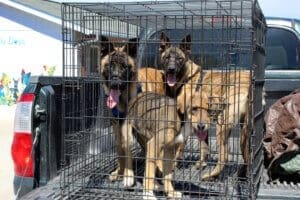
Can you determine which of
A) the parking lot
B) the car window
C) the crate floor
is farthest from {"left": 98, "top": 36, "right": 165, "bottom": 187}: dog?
the parking lot

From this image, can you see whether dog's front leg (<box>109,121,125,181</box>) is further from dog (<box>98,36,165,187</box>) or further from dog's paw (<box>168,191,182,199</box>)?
dog's paw (<box>168,191,182,199</box>)

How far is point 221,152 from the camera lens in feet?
14.2

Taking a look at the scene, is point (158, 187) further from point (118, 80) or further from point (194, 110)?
point (118, 80)

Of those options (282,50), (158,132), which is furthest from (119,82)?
(282,50)

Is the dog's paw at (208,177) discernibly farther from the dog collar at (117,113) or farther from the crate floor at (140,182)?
the dog collar at (117,113)

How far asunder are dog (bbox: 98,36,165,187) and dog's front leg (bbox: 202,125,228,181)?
2.08ft

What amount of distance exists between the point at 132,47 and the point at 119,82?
37cm

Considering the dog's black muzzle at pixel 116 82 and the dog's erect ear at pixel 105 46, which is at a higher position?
the dog's erect ear at pixel 105 46

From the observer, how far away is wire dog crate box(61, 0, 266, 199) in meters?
3.59

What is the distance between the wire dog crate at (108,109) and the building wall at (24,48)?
17.2 m

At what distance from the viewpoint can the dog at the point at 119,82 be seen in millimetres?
4059

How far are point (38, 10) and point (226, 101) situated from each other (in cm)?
1919

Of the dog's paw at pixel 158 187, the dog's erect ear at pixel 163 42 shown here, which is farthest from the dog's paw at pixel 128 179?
the dog's erect ear at pixel 163 42

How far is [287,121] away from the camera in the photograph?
401 cm
